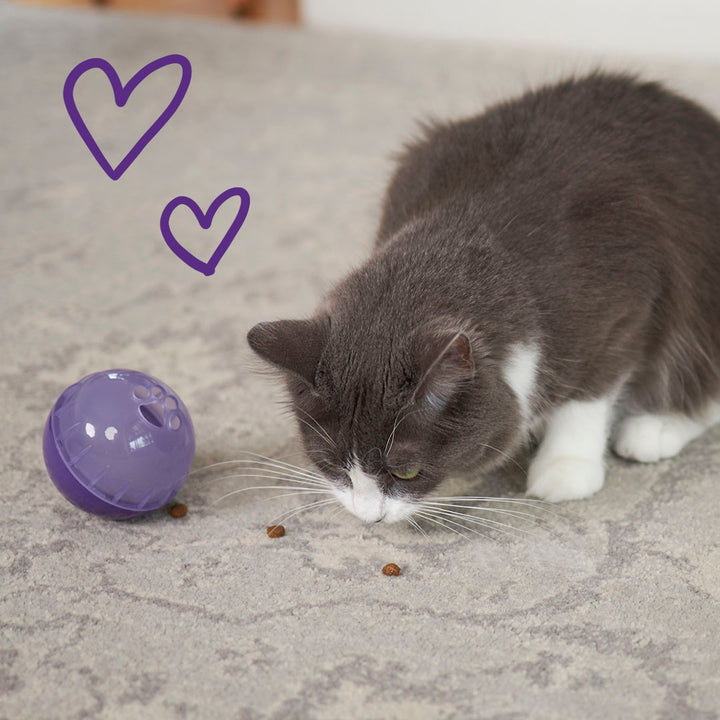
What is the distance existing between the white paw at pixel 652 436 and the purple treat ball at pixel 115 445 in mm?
707

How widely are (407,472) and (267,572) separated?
24 centimetres

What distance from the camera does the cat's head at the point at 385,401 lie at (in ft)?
3.77

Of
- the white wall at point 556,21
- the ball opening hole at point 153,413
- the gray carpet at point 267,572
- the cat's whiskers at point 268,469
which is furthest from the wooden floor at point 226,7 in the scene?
the ball opening hole at point 153,413

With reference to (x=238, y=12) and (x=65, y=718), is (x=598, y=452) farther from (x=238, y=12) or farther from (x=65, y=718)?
(x=238, y=12)

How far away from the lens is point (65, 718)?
3.35 ft

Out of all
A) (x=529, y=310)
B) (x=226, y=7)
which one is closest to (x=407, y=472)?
(x=529, y=310)

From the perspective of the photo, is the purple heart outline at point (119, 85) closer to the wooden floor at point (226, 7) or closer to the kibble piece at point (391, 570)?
the kibble piece at point (391, 570)

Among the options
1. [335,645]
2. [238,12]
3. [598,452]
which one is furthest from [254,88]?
[335,645]

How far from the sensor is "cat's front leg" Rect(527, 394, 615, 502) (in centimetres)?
140

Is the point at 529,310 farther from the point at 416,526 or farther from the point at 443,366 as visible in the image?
the point at 416,526

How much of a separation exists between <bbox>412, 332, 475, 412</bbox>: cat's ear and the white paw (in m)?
0.49

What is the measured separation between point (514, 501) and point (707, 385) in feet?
1.27

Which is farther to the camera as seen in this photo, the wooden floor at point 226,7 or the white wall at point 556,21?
the wooden floor at point 226,7

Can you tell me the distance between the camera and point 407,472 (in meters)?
1.21
